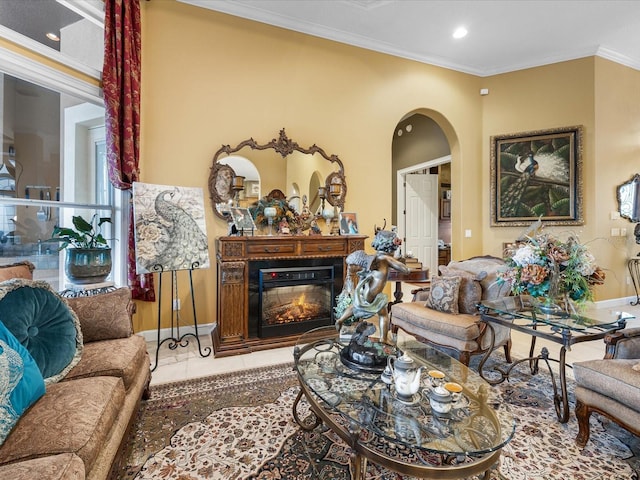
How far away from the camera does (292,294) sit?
138 inches

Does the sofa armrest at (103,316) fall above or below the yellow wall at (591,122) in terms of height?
below

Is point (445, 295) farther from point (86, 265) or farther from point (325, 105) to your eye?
point (86, 265)

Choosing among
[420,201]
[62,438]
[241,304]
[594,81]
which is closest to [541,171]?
[594,81]

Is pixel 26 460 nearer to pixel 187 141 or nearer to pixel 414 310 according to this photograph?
pixel 414 310

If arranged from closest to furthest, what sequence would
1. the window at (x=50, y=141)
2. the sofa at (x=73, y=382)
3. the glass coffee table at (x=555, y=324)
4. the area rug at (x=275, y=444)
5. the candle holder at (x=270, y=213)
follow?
the sofa at (x=73, y=382), the area rug at (x=275, y=444), the glass coffee table at (x=555, y=324), the window at (x=50, y=141), the candle holder at (x=270, y=213)

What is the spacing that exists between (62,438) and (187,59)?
12.2 ft

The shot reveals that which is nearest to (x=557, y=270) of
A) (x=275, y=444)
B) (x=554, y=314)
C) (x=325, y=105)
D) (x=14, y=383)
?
(x=554, y=314)

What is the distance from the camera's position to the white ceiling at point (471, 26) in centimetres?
373

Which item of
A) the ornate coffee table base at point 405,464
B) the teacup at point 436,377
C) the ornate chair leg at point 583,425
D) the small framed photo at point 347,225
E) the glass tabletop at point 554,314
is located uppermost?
the small framed photo at point 347,225

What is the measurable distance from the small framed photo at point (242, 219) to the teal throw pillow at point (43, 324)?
184cm

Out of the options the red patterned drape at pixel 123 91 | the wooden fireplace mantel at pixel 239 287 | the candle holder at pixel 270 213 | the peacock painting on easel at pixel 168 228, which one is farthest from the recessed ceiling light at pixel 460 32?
the peacock painting on easel at pixel 168 228

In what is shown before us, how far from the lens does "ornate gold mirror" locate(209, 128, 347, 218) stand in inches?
144

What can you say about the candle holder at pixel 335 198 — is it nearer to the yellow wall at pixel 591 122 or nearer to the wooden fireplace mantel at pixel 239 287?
the wooden fireplace mantel at pixel 239 287

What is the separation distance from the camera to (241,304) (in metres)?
3.21
